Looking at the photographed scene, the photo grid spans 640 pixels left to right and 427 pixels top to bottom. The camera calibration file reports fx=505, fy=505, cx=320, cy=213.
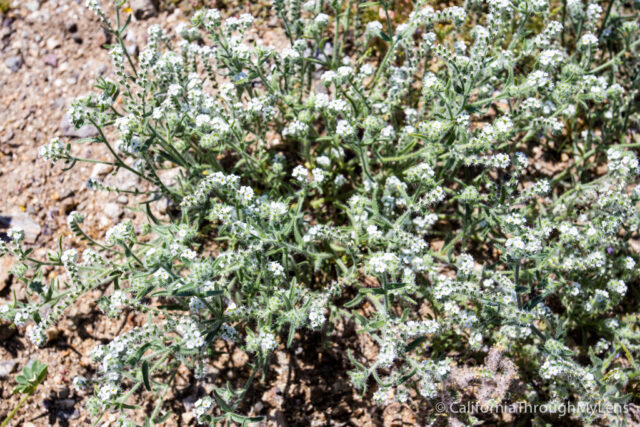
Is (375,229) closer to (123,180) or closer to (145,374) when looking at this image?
(145,374)

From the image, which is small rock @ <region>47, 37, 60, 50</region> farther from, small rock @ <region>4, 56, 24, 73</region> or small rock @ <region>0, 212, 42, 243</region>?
small rock @ <region>0, 212, 42, 243</region>

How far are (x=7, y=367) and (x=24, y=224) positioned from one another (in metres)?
1.44

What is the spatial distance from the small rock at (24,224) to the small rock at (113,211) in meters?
0.69

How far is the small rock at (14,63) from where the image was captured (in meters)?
6.02

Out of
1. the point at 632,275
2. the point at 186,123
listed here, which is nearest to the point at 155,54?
the point at 186,123

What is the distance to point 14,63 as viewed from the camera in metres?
6.03

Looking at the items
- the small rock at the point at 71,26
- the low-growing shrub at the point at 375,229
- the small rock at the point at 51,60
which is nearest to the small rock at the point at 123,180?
the low-growing shrub at the point at 375,229

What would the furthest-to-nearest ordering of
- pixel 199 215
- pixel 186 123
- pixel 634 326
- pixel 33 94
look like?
pixel 33 94
pixel 634 326
pixel 199 215
pixel 186 123

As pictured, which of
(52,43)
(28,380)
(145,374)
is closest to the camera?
(145,374)

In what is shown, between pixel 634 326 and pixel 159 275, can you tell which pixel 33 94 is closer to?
pixel 159 275

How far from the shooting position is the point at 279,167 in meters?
4.68

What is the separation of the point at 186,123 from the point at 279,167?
3.00ft

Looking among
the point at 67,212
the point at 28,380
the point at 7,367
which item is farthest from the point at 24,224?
the point at 28,380

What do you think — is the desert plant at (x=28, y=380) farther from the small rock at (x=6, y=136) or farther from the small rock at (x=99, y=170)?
the small rock at (x=6, y=136)
